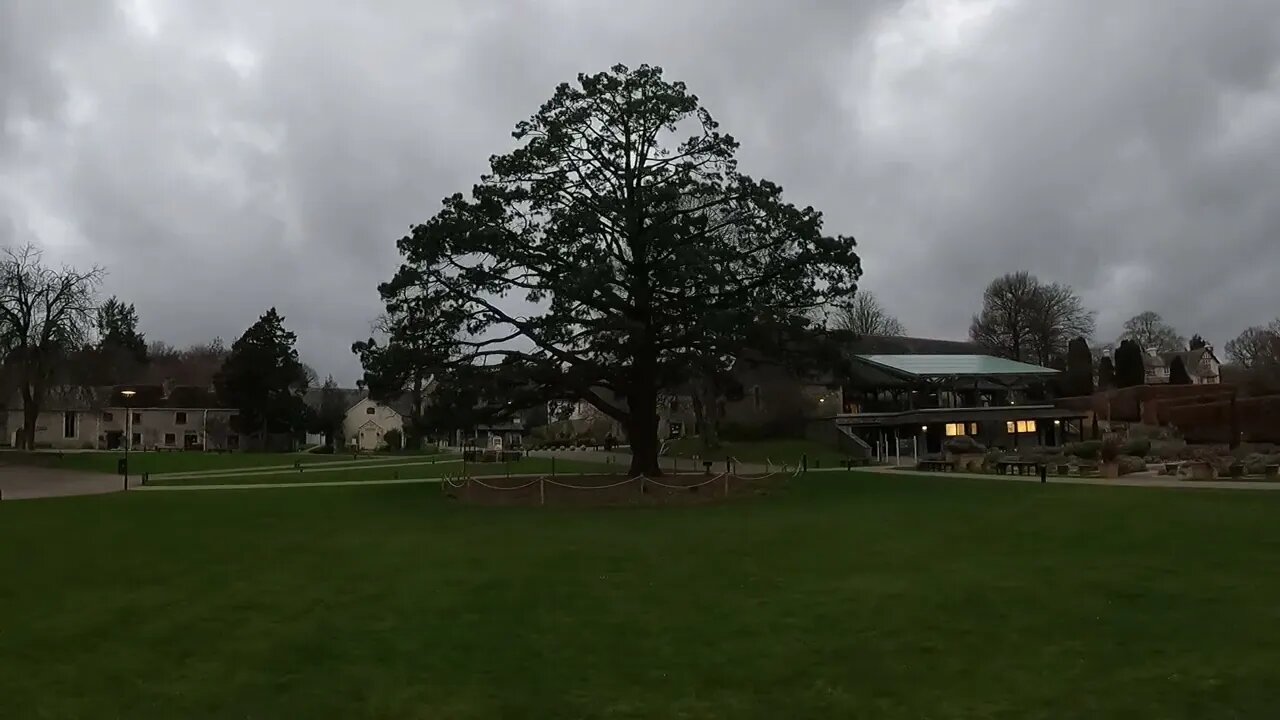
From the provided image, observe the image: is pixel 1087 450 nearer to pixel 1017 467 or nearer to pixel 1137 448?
pixel 1137 448

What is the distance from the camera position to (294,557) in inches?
648

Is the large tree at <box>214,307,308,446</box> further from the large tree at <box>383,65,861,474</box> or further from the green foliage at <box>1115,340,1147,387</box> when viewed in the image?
the green foliage at <box>1115,340,1147,387</box>

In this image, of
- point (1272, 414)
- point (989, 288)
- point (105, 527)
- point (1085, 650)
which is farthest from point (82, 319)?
point (989, 288)

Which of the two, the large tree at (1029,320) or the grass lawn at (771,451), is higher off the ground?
the large tree at (1029,320)

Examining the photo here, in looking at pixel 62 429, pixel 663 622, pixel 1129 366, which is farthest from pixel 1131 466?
pixel 62 429

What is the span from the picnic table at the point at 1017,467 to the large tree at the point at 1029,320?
5343 centimetres

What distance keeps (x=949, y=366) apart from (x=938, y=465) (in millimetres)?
29313

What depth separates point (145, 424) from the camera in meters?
91.1

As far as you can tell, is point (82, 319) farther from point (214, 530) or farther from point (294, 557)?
point (294, 557)

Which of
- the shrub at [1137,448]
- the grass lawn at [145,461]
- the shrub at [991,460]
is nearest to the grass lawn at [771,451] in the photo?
the shrub at [991,460]

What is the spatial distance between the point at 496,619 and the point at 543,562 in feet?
13.7

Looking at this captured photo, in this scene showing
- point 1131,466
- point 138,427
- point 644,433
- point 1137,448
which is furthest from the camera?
point 138,427

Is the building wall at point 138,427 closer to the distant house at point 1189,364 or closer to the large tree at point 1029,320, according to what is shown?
the large tree at point 1029,320

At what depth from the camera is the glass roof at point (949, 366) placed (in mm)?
68719
